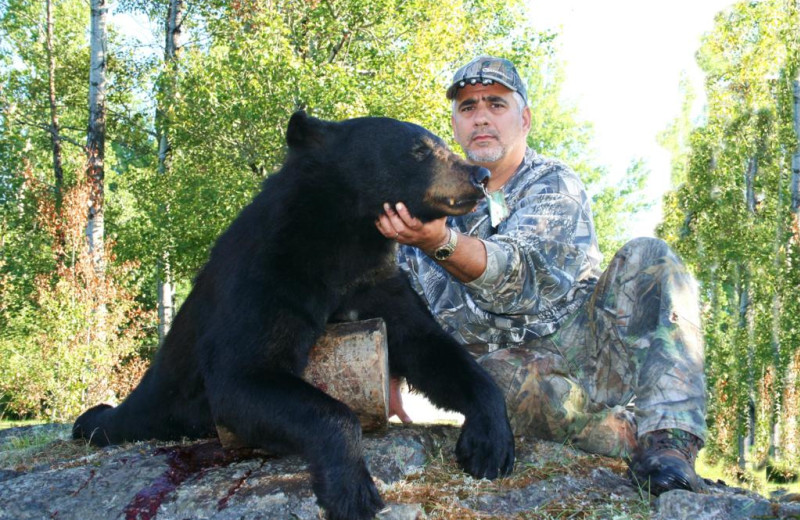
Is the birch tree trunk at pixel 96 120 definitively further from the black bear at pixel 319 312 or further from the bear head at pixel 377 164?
the bear head at pixel 377 164

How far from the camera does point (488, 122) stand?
4.24 m

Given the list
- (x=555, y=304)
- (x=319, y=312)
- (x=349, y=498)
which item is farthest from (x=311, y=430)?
(x=555, y=304)

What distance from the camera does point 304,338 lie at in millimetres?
3039

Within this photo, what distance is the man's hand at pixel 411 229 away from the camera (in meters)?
3.10

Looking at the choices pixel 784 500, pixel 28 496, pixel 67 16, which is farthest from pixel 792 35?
pixel 67 16

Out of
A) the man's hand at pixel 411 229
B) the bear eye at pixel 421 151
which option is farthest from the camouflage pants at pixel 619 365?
the bear eye at pixel 421 151

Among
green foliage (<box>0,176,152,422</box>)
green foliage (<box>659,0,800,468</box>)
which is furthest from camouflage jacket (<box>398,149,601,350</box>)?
green foliage (<box>659,0,800,468</box>)

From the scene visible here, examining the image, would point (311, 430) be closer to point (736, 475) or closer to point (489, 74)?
point (489, 74)

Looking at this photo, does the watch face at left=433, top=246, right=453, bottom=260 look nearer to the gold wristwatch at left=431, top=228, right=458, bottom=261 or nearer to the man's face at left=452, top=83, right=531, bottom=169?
the gold wristwatch at left=431, top=228, right=458, bottom=261

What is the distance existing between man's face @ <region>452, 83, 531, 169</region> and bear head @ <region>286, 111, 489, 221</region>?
0.84 m

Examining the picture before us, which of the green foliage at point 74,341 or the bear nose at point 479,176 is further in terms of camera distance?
the green foliage at point 74,341

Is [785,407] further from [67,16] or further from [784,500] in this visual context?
[67,16]

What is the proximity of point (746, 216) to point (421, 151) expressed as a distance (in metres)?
19.4

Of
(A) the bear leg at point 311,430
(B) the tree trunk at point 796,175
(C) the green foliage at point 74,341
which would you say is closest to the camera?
(A) the bear leg at point 311,430
